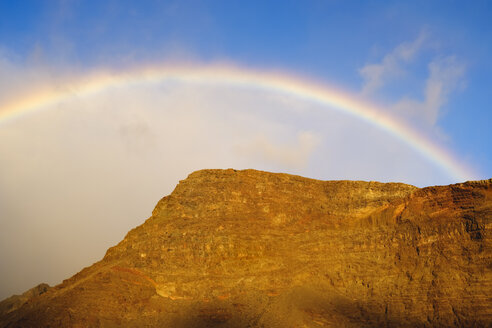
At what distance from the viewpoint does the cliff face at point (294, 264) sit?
35469 mm

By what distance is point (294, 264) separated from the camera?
44156 mm

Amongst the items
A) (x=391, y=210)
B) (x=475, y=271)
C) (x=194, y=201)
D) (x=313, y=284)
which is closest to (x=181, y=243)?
(x=194, y=201)

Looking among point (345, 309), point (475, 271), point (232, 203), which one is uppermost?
point (232, 203)

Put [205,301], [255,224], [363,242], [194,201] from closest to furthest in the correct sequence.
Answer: [205,301] < [363,242] < [255,224] < [194,201]

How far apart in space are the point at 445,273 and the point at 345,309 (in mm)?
9939

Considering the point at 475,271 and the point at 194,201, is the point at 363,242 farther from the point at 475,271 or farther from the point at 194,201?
the point at 194,201

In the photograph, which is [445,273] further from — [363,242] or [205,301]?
[205,301]

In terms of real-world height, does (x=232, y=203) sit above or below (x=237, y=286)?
above

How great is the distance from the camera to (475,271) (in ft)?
114

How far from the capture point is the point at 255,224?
49344mm

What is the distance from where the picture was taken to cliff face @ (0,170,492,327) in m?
35.5

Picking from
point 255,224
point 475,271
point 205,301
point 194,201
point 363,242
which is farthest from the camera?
point 194,201

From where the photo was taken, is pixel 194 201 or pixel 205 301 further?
pixel 194 201

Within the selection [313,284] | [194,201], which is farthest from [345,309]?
[194,201]
